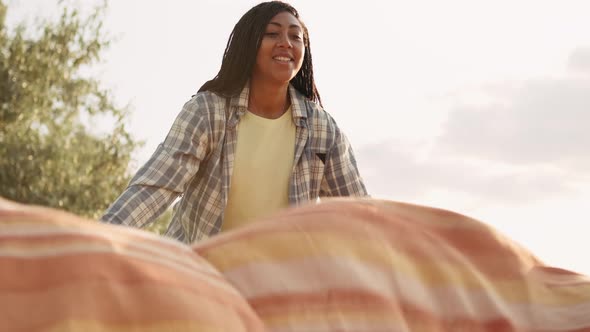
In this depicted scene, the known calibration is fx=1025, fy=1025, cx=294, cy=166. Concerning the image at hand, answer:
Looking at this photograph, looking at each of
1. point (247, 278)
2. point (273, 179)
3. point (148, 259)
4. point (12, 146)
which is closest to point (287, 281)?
point (247, 278)

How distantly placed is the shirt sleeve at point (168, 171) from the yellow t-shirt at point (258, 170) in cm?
19

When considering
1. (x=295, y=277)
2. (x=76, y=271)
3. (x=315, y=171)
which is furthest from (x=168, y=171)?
(x=76, y=271)

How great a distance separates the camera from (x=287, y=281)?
4.12ft

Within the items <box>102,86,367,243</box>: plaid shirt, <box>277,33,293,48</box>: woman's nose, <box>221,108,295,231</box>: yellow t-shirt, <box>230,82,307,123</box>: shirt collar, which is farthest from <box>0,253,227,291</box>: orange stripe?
<box>277,33,293,48</box>: woman's nose

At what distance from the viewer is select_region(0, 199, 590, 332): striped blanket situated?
1091mm

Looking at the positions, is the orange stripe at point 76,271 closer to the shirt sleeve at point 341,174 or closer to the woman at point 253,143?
the woman at point 253,143

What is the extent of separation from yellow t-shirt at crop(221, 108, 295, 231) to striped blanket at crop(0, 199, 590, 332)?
10.3 ft

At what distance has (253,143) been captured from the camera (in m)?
4.70

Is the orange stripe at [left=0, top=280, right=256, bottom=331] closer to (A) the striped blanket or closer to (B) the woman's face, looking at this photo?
(A) the striped blanket

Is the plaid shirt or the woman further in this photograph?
the woman

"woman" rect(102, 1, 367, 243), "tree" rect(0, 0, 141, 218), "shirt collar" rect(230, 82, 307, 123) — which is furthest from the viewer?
"tree" rect(0, 0, 141, 218)

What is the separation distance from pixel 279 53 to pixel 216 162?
0.65 metres

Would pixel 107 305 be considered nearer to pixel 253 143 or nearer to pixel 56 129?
pixel 253 143

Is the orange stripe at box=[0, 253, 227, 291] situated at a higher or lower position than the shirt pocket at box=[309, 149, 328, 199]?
higher
